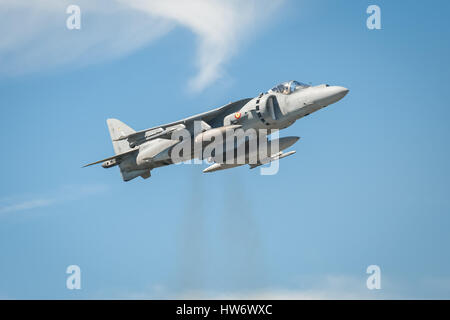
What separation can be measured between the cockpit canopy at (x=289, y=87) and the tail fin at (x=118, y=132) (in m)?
10.3

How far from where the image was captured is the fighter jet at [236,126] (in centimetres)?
4112

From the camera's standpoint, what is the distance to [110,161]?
1791 inches

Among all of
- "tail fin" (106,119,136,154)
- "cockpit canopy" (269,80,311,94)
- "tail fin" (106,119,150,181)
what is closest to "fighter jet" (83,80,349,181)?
"cockpit canopy" (269,80,311,94)

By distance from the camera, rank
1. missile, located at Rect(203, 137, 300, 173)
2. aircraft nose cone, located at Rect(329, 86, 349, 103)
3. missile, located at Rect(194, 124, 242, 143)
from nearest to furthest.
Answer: aircraft nose cone, located at Rect(329, 86, 349, 103), missile, located at Rect(194, 124, 242, 143), missile, located at Rect(203, 137, 300, 173)

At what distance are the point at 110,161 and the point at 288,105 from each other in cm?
1051

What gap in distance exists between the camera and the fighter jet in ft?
135

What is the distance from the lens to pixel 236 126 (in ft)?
136

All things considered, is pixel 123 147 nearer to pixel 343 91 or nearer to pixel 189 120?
pixel 189 120

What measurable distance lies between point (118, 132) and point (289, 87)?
472 inches

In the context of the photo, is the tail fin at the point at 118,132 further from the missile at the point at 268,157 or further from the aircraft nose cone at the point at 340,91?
the aircraft nose cone at the point at 340,91

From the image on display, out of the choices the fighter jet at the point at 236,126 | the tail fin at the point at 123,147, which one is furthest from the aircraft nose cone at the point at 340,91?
the tail fin at the point at 123,147

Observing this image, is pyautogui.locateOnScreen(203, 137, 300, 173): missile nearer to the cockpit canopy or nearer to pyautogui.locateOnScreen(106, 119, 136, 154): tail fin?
the cockpit canopy

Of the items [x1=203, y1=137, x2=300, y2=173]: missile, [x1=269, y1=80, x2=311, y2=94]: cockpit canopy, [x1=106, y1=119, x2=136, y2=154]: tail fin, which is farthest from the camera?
[x1=106, y1=119, x2=136, y2=154]: tail fin
